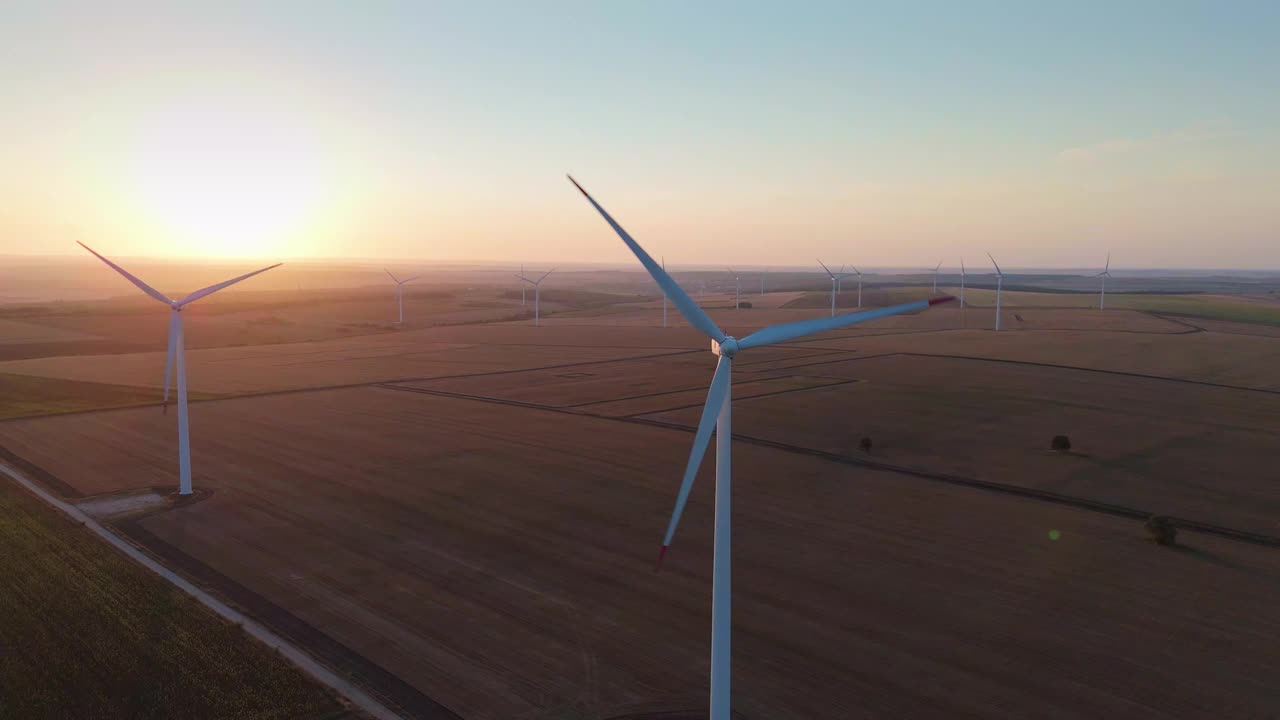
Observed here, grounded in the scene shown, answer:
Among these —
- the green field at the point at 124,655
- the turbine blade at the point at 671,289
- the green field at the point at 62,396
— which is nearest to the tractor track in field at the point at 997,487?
the turbine blade at the point at 671,289

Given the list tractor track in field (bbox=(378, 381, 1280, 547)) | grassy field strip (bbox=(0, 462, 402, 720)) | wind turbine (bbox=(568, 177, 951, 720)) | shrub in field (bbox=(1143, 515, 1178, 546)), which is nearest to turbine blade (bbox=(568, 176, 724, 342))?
wind turbine (bbox=(568, 177, 951, 720))

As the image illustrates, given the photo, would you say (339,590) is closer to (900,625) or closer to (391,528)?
(391,528)

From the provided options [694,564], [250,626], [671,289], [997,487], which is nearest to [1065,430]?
[997,487]

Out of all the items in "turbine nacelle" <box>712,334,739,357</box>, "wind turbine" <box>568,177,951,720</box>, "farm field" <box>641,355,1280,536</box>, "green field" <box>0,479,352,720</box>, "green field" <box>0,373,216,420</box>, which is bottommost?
"green field" <box>0,373,216,420</box>

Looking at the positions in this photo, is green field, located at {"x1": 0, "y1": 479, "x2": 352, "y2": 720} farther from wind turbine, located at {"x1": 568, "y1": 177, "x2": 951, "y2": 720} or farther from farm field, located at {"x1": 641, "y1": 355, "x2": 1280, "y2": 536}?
farm field, located at {"x1": 641, "y1": 355, "x2": 1280, "y2": 536}

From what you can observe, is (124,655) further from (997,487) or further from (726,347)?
(997,487)

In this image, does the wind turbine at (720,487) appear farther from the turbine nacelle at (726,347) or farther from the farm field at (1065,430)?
the farm field at (1065,430)
